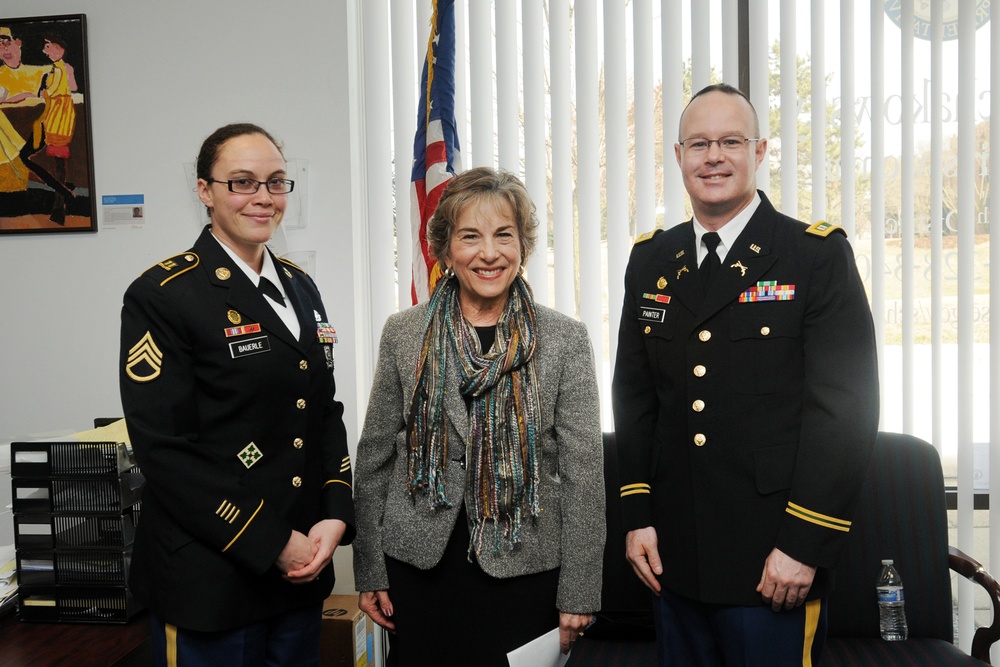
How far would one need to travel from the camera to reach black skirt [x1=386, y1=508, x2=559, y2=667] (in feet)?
5.20

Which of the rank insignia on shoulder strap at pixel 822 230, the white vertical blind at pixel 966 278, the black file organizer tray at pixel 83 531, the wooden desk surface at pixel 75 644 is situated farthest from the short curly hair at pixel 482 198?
the white vertical blind at pixel 966 278

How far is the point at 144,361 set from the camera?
1.41 meters

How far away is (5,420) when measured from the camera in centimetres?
304

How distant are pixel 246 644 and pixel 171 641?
13 centimetres

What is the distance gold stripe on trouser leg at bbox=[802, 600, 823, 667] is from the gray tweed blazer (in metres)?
0.38

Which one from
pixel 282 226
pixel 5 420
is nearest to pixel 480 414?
pixel 282 226

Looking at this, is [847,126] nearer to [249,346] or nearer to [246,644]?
[249,346]

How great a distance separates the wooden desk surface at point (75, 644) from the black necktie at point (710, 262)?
4.70 feet

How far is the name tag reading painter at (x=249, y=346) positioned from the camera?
146 centimetres

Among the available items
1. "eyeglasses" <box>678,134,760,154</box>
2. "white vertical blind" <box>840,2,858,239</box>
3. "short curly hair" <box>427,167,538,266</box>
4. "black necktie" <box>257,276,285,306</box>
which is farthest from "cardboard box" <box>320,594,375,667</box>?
"white vertical blind" <box>840,2,858,239</box>

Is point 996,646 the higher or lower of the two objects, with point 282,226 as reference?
lower

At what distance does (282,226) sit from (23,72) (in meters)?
1.09

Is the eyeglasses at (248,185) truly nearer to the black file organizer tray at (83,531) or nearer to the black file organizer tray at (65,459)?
the black file organizer tray at (65,459)

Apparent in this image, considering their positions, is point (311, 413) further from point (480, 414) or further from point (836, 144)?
point (836, 144)
